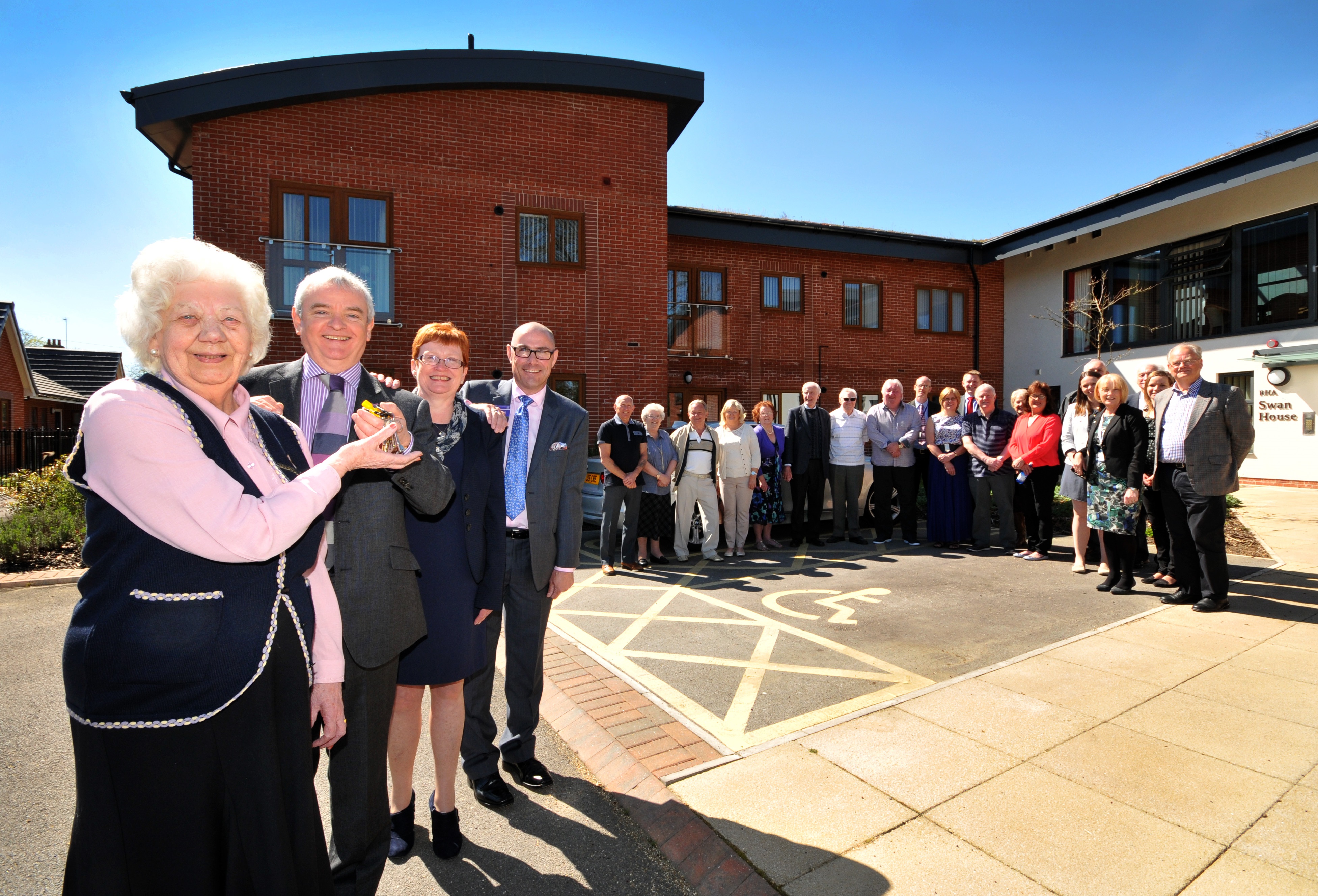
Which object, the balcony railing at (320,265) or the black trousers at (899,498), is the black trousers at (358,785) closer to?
the black trousers at (899,498)

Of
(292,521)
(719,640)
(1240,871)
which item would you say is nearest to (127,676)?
(292,521)

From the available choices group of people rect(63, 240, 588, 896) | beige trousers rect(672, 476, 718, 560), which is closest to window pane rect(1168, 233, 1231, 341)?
beige trousers rect(672, 476, 718, 560)

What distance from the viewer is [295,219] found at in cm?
1213

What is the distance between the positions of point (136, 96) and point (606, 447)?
1059 centimetres

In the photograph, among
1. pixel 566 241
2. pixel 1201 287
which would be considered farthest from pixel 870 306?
pixel 566 241

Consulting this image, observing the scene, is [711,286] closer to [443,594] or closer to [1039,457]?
[1039,457]

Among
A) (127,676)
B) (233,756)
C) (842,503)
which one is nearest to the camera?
(127,676)

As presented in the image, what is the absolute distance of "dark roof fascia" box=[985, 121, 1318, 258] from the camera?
1298 centimetres

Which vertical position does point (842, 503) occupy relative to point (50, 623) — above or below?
above

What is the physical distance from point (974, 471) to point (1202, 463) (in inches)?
123

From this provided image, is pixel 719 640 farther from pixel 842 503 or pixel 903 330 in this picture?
pixel 903 330

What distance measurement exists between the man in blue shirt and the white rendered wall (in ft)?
35.4

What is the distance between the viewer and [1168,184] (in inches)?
602

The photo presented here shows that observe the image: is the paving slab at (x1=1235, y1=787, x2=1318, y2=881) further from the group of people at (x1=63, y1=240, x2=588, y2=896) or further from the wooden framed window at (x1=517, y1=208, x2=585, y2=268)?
the wooden framed window at (x1=517, y1=208, x2=585, y2=268)
